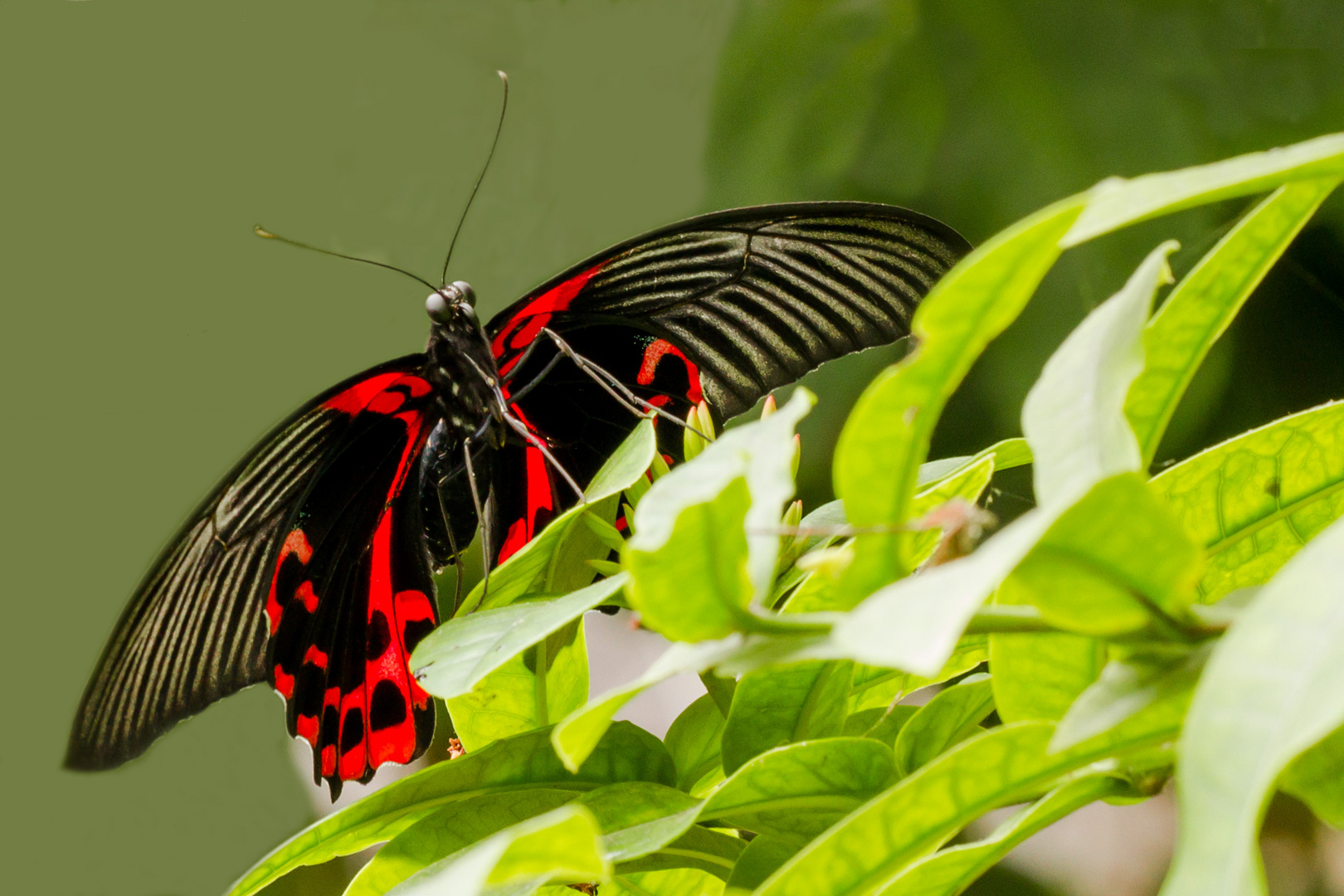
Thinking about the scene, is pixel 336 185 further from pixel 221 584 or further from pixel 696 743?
pixel 696 743

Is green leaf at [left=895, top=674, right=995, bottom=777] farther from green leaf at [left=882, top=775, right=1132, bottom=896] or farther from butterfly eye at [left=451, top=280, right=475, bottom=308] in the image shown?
butterfly eye at [left=451, top=280, right=475, bottom=308]

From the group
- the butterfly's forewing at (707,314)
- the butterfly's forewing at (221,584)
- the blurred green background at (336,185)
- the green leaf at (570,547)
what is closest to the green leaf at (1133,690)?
the green leaf at (570,547)

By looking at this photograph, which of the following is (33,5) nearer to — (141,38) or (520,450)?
(141,38)

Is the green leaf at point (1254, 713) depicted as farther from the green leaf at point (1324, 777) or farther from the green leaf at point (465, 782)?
the green leaf at point (465, 782)

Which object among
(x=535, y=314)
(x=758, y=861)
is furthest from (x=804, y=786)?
(x=535, y=314)

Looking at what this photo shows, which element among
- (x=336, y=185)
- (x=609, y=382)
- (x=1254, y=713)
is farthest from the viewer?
(x=336, y=185)

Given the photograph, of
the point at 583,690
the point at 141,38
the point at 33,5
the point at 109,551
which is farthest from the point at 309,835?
the point at 33,5

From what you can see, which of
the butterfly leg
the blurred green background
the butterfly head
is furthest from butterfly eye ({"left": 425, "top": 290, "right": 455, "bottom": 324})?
the blurred green background
